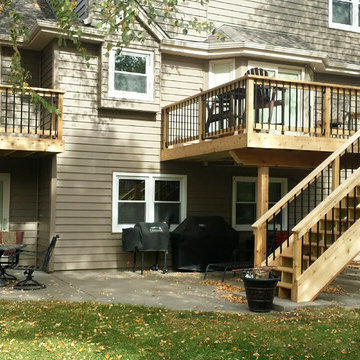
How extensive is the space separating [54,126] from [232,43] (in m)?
4.66

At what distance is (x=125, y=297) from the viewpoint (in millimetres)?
8914

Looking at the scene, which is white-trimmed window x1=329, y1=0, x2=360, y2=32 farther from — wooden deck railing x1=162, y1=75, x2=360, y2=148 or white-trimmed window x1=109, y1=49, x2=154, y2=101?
white-trimmed window x1=109, y1=49, x2=154, y2=101

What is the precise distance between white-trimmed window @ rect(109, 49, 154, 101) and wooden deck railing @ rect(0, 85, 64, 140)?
1429 mm

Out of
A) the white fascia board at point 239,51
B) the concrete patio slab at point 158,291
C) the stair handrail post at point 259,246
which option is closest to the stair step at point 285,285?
the concrete patio slab at point 158,291

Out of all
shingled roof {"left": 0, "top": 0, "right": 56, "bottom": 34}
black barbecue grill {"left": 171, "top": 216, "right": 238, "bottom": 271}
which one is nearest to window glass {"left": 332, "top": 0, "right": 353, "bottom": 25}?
black barbecue grill {"left": 171, "top": 216, "right": 238, "bottom": 271}

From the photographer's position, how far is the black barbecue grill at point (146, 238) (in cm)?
1191

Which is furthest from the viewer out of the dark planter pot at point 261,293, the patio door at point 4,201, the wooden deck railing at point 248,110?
the patio door at point 4,201

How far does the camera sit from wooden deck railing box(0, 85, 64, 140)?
10953 mm

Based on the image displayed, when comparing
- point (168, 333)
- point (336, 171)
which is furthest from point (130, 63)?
point (168, 333)

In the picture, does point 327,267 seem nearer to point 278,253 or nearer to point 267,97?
point 278,253

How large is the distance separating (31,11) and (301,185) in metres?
8.11

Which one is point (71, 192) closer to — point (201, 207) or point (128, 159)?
point (128, 159)

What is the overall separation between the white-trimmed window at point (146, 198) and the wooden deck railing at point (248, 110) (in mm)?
961

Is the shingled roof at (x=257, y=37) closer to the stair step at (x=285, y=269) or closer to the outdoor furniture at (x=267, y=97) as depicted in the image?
the outdoor furniture at (x=267, y=97)
